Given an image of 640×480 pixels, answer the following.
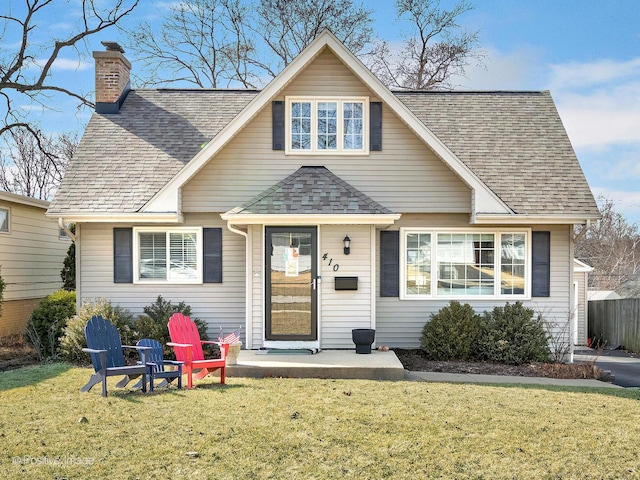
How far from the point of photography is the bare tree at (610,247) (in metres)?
29.8

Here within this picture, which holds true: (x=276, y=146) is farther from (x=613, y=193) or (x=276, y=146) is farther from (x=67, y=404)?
(x=613, y=193)

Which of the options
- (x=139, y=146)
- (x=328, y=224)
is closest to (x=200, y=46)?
(x=139, y=146)

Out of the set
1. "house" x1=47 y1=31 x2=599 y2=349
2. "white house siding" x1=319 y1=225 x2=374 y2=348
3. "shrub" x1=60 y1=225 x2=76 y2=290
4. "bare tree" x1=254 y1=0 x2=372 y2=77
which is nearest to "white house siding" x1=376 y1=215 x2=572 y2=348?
"house" x1=47 y1=31 x2=599 y2=349

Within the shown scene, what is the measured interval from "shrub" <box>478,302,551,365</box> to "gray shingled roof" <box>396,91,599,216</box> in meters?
1.98

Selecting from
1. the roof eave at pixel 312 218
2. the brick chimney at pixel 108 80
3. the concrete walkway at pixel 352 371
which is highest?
the brick chimney at pixel 108 80

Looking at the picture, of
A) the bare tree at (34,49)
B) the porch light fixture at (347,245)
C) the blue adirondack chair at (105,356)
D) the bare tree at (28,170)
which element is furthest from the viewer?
the bare tree at (28,170)

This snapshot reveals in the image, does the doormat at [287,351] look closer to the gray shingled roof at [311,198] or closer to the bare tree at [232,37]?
the gray shingled roof at [311,198]

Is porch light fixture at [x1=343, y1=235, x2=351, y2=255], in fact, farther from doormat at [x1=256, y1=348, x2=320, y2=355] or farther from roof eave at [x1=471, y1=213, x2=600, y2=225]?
roof eave at [x1=471, y1=213, x2=600, y2=225]

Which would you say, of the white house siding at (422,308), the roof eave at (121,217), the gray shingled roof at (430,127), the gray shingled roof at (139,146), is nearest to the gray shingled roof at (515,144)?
the gray shingled roof at (430,127)

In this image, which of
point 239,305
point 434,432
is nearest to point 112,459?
point 434,432

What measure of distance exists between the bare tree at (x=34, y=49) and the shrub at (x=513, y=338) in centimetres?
1611

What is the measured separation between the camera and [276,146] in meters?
11.7

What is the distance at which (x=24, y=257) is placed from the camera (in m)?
15.1

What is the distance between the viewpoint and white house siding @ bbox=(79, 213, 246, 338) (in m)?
11.8
